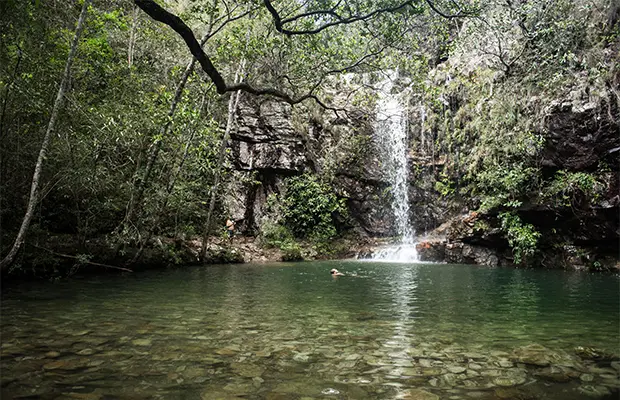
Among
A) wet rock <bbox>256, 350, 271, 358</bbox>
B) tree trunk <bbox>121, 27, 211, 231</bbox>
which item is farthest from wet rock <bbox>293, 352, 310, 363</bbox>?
tree trunk <bbox>121, 27, 211, 231</bbox>

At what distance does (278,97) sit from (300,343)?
37.3ft

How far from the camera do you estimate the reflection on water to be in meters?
3.00

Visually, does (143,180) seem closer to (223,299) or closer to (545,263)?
(223,299)

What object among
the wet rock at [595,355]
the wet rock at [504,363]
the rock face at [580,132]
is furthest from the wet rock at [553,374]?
the rock face at [580,132]

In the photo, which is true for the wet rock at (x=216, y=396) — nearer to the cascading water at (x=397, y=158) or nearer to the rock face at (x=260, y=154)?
the rock face at (x=260, y=154)

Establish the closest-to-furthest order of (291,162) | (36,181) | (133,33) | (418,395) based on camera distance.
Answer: (418,395)
(36,181)
(133,33)
(291,162)

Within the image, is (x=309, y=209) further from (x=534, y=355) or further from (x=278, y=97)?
(x=534, y=355)

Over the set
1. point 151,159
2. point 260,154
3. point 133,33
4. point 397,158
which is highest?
point 133,33

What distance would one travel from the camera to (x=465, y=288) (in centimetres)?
888

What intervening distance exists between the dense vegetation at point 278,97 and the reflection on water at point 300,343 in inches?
115

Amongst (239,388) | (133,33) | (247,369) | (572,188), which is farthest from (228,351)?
(133,33)

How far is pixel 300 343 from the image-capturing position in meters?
4.24

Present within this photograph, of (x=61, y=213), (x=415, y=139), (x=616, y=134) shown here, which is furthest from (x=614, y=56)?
(x=61, y=213)

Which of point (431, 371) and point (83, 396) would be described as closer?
point (83, 396)
